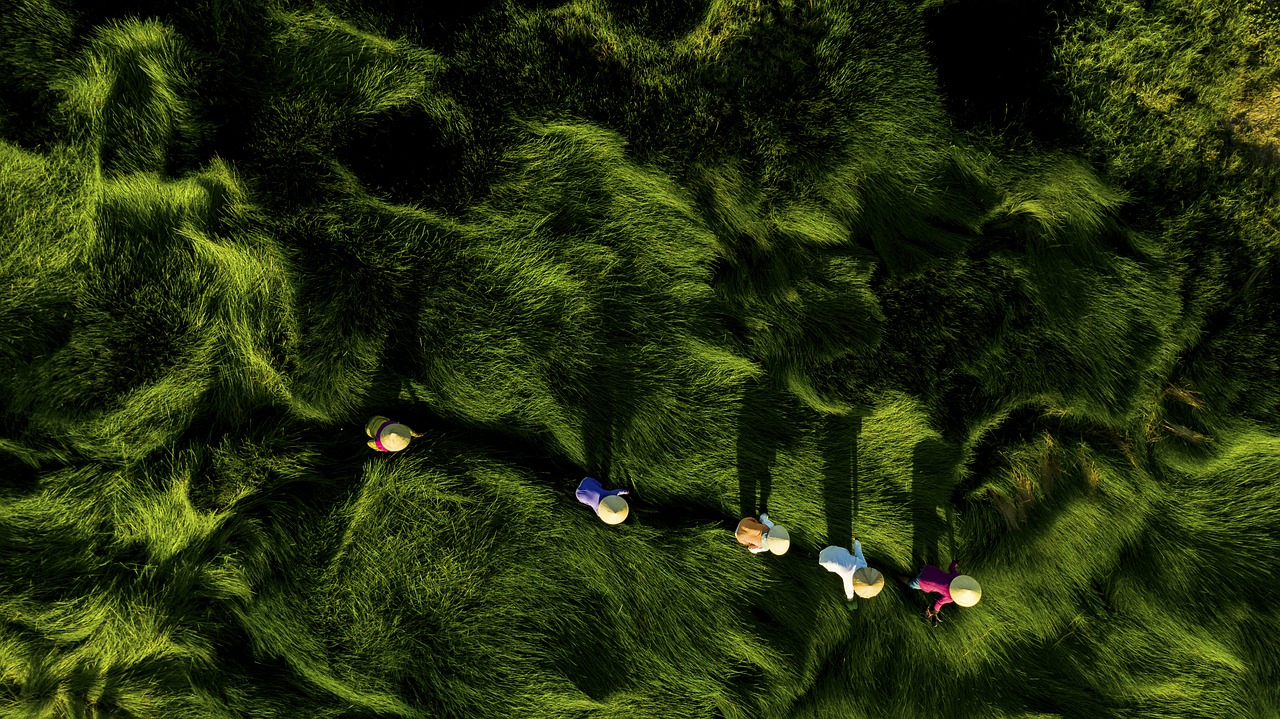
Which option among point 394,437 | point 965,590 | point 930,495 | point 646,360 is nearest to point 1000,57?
point 930,495

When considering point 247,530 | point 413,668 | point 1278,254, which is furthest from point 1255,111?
point 247,530

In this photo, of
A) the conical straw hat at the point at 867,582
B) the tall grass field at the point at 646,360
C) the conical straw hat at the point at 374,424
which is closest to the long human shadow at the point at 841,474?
the tall grass field at the point at 646,360

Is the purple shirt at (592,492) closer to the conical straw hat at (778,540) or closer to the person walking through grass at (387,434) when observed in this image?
the conical straw hat at (778,540)

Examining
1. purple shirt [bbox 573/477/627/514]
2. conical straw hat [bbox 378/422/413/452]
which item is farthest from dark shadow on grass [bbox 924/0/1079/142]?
conical straw hat [bbox 378/422/413/452]

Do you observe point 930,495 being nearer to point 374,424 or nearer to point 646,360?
point 646,360

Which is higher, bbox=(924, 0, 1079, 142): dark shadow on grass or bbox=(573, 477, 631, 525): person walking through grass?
bbox=(924, 0, 1079, 142): dark shadow on grass

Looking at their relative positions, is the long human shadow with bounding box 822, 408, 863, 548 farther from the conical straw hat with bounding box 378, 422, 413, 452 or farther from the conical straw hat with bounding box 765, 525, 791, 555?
the conical straw hat with bounding box 378, 422, 413, 452
